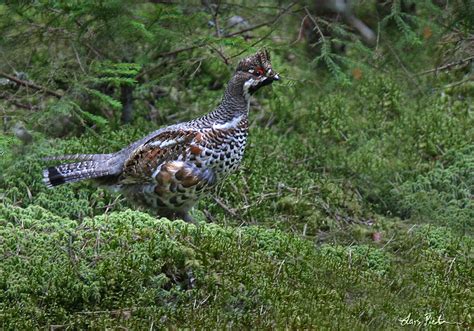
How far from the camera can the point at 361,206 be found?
28.0 feet

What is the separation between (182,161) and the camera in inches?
274

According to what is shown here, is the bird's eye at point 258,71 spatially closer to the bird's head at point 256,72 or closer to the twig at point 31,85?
the bird's head at point 256,72

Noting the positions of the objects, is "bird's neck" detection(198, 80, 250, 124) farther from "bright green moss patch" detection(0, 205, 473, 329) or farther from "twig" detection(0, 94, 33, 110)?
"twig" detection(0, 94, 33, 110)

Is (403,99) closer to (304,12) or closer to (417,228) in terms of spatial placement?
(304,12)

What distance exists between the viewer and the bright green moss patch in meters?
5.46

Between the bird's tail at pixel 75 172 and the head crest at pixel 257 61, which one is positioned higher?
the head crest at pixel 257 61

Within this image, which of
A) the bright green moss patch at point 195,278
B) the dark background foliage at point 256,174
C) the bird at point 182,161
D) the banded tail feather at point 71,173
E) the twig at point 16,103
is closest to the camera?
the bright green moss patch at point 195,278

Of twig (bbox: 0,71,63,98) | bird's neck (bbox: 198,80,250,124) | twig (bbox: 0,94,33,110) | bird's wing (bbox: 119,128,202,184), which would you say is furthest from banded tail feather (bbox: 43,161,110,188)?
twig (bbox: 0,94,33,110)

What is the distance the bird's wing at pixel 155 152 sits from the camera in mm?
7012

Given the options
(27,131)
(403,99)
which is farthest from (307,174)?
(27,131)

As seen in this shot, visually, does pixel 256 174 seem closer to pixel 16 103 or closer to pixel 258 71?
pixel 258 71

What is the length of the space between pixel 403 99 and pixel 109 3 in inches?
161

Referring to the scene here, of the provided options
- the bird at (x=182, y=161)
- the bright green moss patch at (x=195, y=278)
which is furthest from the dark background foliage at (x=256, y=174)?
the bird at (x=182, y=161)

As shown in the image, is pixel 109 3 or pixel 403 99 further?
pixel 403 99
